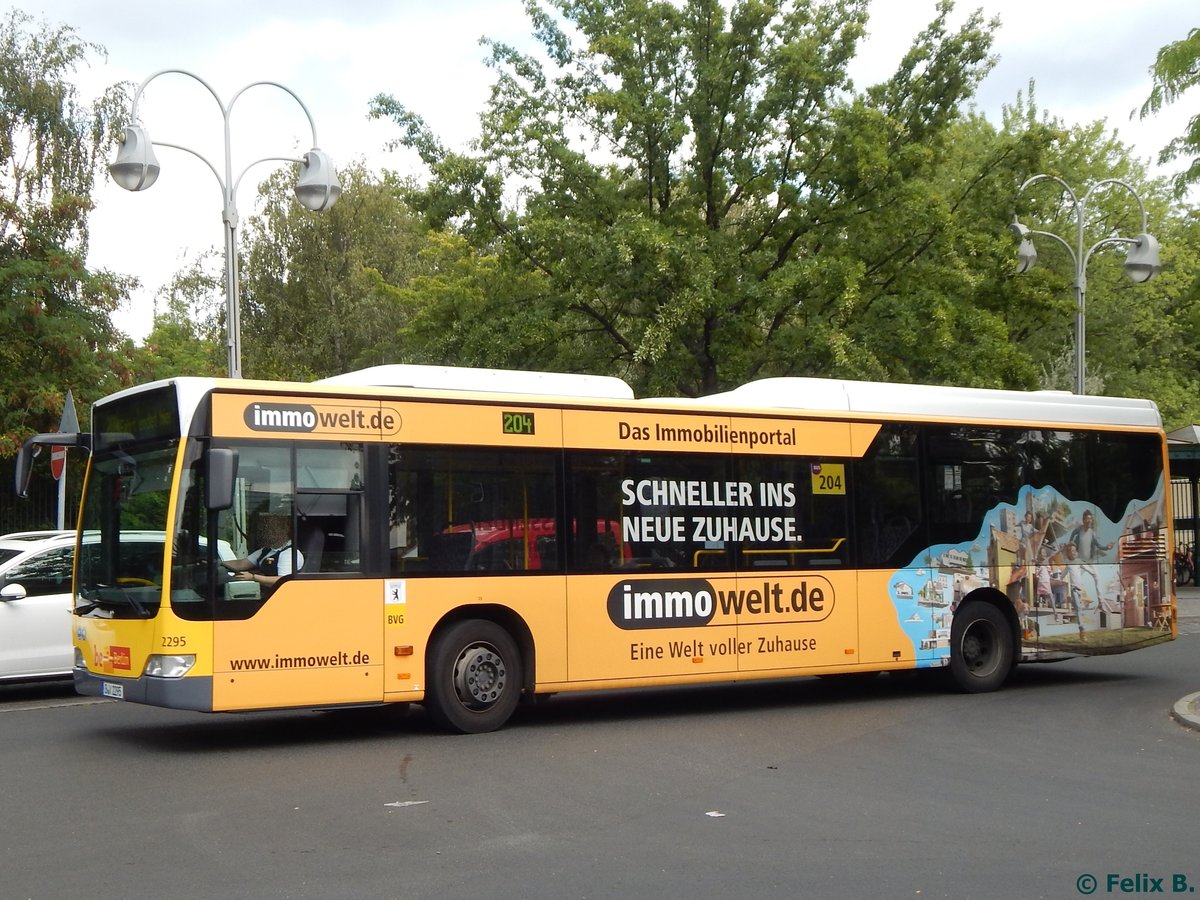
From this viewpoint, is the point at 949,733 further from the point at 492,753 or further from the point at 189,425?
the point at 189,425

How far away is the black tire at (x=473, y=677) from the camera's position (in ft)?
38.6

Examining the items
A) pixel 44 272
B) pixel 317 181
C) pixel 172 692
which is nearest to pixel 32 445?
pixel 172 692

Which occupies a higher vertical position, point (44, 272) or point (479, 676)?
point (44, 272)

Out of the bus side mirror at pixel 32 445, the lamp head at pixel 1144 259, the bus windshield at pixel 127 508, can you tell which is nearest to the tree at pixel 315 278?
the lamp head at pixel 1144 259

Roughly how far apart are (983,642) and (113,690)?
901cm

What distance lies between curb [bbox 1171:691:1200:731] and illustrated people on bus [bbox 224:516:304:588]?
7799mm

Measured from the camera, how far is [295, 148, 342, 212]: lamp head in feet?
62.4

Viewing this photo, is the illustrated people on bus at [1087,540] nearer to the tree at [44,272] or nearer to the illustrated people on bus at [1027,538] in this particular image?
the illustrated people on bus at [1027,538]

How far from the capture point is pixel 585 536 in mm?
12695

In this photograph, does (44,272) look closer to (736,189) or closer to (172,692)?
(736,189)

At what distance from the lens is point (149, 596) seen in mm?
10750

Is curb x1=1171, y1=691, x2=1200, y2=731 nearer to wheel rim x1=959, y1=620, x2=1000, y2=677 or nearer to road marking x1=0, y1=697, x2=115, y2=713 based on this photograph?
wheel rim x1=959, y1=620, x2=1000, y2=677

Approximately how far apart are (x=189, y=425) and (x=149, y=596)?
52.6 inches

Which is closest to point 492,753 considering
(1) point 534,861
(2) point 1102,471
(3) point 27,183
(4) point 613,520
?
(4) point 613,520
